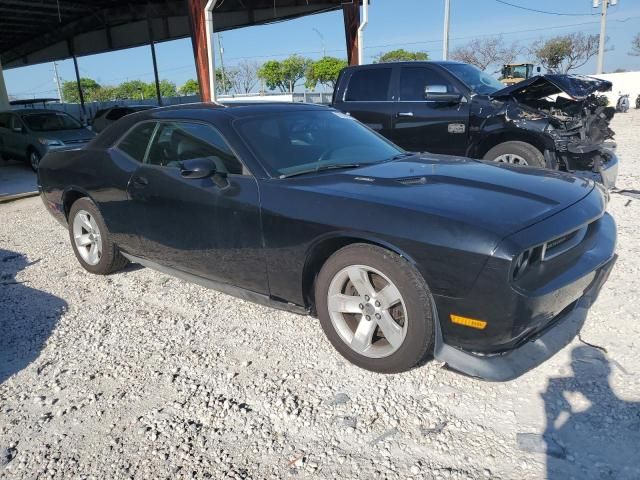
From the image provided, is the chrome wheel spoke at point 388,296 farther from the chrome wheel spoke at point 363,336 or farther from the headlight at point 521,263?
the headlight at point 521,263

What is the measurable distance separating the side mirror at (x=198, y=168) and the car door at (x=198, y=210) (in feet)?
0.17

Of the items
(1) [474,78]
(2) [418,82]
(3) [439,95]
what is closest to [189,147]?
(3) [439,95]

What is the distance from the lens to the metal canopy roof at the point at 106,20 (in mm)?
22547

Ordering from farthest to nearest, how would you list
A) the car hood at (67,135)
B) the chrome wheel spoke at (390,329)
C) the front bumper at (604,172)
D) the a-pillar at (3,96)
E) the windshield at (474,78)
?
1. the a-pillar at (3,96)
2. the car hood at (67,135)
3. the windshield at (474,78)
4. the front bumper at (604,172)
5. the chrome wheel spoke at (390,329)

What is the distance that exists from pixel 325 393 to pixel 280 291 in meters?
0.73

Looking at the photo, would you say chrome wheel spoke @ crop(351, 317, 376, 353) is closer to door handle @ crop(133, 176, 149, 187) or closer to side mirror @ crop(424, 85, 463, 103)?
door handle @ crop(133, 176, 149, 187)

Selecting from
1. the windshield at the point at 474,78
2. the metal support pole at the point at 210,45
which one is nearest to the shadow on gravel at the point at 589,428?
the windshield at the point at 474,78

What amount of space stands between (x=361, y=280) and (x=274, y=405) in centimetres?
83

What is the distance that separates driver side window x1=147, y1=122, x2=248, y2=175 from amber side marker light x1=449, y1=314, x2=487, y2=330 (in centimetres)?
165

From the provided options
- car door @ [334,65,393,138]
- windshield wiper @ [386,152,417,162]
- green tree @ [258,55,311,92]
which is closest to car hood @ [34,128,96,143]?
car door @ [334,65,393,138]

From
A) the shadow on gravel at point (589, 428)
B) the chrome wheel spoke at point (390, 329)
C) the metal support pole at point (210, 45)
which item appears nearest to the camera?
the shadow on gravel at point (589, 428)

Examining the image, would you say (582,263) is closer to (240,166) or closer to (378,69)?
(240,166)

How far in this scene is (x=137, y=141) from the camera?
13.8 ft

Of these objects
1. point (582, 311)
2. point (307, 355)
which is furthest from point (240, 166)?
point (582, 311)
